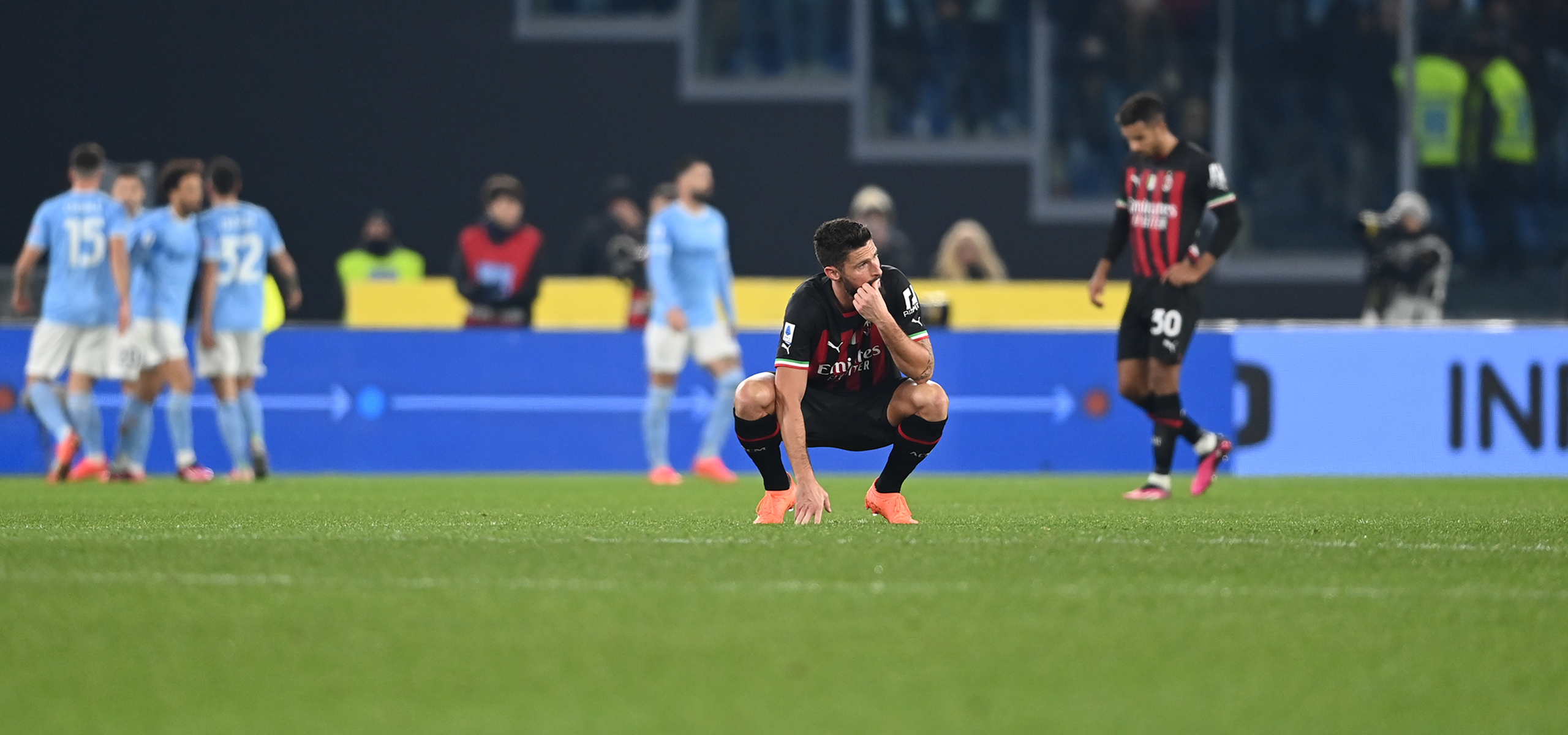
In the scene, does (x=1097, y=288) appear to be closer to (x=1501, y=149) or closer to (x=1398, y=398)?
(x=1398, y=398)

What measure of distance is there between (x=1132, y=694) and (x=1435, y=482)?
26.7 ft

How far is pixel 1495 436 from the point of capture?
12289mm

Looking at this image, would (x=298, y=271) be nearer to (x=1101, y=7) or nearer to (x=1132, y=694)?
(x=1101, y=7)

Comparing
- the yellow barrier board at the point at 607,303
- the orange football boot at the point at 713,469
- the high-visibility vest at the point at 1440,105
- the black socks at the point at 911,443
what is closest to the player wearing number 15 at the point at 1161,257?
the black socks at the point at 911,443

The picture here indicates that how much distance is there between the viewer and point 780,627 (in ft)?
15.2

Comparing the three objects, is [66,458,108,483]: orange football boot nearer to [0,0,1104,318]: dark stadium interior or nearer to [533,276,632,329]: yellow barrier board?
[533,276,632,329]: yellow barrier board

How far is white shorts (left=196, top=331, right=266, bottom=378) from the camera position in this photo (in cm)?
1160

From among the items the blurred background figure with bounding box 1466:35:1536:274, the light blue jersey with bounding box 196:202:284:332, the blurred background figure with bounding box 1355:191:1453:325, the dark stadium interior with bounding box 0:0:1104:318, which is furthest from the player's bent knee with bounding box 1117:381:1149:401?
the blurred background figure with bounding box 1466:35:1536:274

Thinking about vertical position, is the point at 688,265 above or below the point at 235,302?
above

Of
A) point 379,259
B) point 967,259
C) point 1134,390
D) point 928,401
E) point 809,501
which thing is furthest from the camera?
point 379,259

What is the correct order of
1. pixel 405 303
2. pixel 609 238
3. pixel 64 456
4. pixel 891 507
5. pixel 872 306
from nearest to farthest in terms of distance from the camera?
pixel 872 306 < pixel 891 507 < pixel 64 456 < pixel 405 303 < pixel 609 238


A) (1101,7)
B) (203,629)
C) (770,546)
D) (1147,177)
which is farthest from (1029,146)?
(203,629)

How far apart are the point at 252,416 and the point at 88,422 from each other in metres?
0.92

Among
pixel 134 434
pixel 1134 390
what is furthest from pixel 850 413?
pixel 134 434
